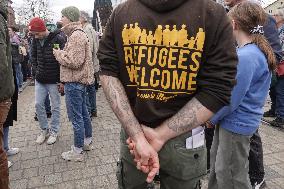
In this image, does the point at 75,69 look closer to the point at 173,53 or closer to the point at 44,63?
the point at 44,63

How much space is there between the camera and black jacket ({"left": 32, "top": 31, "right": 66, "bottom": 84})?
494cm

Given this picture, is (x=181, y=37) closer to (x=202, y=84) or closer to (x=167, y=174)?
(x=202, y=84)

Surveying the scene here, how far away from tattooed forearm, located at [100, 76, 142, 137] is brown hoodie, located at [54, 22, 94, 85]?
2.48 m

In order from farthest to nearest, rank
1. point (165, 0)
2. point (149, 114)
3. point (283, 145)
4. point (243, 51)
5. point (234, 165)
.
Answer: point (283, 145)
point (234, 165)
point (243, 51)
point (149, 114)
point (165, 0)

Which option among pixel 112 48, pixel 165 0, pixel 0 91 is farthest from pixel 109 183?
pixel 165 0

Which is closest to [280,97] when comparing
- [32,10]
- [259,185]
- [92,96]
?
[259,185]

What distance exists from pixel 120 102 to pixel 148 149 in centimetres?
30

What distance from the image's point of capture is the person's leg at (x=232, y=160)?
2.61m

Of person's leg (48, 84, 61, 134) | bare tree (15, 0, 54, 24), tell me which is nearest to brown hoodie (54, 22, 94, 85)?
person's leg (48, 84, 61, 134)

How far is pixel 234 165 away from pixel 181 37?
A: 4.96 ft

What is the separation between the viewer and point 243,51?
2.49 meters

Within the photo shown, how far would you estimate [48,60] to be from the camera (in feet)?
16.2

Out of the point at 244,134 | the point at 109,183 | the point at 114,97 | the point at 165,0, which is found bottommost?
the point at 109,183

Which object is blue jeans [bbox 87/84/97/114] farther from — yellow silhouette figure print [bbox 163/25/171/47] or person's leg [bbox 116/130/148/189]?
yellow silhouette figure print [bbox 163/25/171/47]
